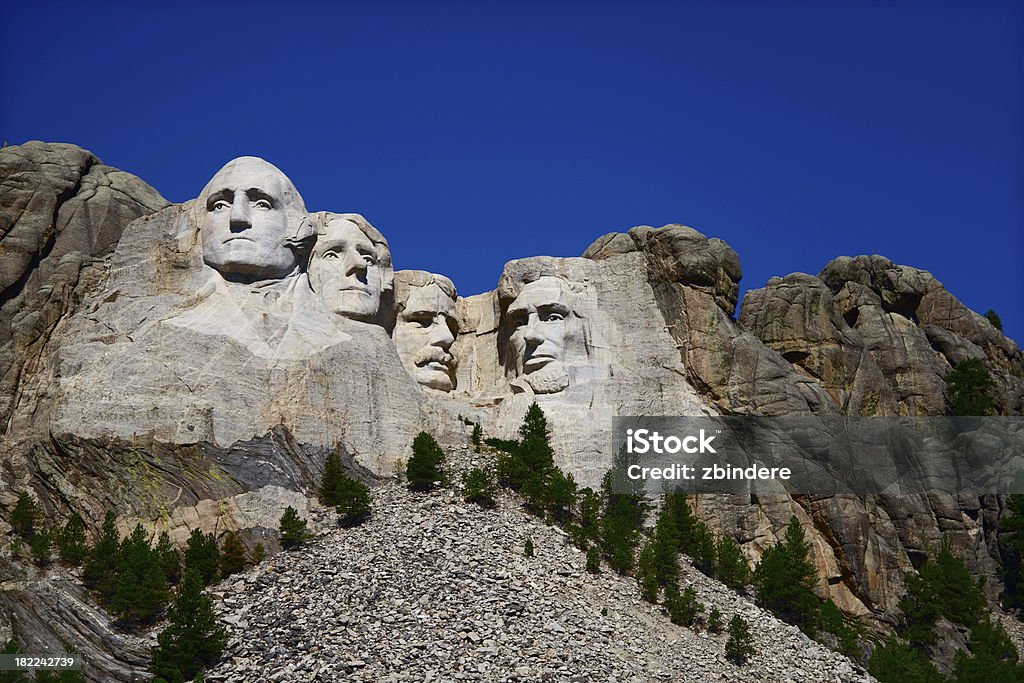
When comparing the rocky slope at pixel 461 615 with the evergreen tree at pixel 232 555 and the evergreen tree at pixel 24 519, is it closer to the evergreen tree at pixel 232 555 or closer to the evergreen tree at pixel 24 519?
the evergreen tree at pixel 232 555

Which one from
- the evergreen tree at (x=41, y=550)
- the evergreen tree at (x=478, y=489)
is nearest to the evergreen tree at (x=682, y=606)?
the evergreen tree at (x=478, y=489)

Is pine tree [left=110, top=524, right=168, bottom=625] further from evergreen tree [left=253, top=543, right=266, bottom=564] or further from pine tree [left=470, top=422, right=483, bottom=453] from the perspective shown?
pine tree [left=470, top=422, right=483, bottom=453]

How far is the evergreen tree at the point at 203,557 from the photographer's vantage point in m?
41.4

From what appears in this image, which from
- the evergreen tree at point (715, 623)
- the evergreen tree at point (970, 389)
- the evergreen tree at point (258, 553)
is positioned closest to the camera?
the evergreen tree at point (258, 553)

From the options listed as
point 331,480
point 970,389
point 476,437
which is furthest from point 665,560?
point 970,389

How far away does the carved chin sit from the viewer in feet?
164

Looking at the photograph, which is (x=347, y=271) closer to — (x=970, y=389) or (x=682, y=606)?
(x=682, y=606)

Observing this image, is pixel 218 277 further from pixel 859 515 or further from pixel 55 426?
pixel 859 515

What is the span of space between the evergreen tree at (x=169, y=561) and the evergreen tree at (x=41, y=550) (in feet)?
7.62

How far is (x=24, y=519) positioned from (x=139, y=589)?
13.4 feet

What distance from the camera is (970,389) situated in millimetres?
53125

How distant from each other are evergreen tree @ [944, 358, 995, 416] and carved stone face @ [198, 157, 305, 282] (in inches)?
753

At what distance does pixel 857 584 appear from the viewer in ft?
160

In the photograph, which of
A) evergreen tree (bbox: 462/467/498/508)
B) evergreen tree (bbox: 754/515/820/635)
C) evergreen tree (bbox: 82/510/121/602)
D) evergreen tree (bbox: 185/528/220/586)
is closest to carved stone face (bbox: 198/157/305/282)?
evergreen tree (bbox: 462/467/498/508)
